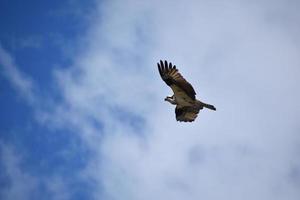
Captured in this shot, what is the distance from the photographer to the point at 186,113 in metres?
35.9

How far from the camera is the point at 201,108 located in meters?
35.1

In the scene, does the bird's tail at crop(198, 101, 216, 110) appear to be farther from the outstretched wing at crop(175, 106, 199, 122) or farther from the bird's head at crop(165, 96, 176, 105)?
the bird's head at crop(165, 96, 176, 105)

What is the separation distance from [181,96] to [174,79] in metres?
1.34

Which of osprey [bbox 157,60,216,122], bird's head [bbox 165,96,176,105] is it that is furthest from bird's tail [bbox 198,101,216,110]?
bird's head [bbox 165,96,176,105]

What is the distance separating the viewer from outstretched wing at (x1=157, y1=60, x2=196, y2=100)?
33969 millimetres

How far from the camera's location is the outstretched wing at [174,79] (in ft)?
111

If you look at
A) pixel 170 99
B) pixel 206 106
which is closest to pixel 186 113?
pixel 170 99

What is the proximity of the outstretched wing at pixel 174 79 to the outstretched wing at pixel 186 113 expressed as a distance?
1340 mm

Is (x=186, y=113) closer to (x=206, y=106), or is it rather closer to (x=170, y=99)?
(x=170, y=99)

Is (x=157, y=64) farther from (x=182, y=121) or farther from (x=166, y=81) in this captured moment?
(x=182, y=121)

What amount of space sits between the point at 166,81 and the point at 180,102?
5.77 ft

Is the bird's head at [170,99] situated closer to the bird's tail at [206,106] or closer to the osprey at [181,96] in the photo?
the osprey at [181,96]

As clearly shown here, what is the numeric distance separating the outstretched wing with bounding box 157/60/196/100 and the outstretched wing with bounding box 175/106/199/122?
4.40ft

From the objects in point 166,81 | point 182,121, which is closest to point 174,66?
point 166,81
